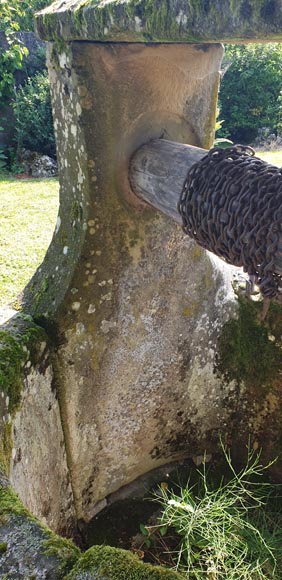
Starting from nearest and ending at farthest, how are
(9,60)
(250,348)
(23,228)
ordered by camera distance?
1. (250,348)
2. (23,228)
3. (9,60)

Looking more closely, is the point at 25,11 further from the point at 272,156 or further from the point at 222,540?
the point at 222,540

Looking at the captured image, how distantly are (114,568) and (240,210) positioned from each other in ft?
3.24

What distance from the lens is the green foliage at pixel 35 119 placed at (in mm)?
9258

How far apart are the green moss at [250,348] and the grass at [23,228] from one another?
4.51ft

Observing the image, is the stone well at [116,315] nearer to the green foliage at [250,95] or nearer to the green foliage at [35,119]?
the green foliage at [35,119]

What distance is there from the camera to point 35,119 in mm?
9180

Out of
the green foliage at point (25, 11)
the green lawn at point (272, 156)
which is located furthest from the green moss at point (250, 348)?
the green foliage at point (25, 11)

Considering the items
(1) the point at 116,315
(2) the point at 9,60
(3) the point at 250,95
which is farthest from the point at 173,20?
(3) the point at 250,95

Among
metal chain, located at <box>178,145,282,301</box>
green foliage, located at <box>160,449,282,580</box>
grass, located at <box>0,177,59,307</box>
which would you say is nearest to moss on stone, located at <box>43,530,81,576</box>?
metal chain, located at <box>178,145,282,301</box>

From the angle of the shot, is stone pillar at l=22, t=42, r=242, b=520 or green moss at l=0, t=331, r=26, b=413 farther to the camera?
stone pillar at l=22, t=42, r=242, b=520

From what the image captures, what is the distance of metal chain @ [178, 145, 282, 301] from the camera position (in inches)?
55.0

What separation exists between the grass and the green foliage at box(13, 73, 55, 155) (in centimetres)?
156

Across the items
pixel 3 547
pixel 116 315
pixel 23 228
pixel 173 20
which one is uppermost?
pixel 173 20

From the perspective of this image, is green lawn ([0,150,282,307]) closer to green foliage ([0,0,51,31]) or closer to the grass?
the grass
